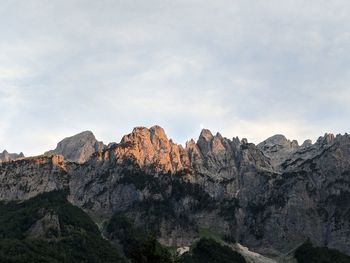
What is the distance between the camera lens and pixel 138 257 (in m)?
88.1

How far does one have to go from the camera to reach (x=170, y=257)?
91.0 metres

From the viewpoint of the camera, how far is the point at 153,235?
9188 centimetres

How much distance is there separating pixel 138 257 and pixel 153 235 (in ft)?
17.6

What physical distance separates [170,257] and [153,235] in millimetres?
4879

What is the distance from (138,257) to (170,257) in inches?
244
